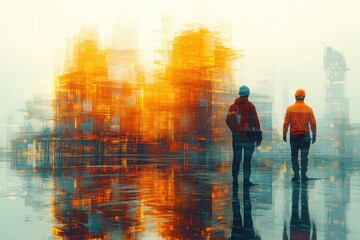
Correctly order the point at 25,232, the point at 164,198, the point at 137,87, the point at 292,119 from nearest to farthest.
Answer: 1. the point at 25,232
2. the point at 164,198
3. the point at 292,119
4. the point at 137,87

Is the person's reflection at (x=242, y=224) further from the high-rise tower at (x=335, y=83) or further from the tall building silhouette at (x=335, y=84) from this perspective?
the high-rise tower at (x=335, y=83)

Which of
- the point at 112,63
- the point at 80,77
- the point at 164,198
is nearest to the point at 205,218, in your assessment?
the point at 164,198

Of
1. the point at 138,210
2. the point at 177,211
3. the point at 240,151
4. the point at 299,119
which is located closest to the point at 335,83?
the point at 299,119

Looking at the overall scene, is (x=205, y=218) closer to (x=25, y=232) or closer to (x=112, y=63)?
(x=25, y=232)

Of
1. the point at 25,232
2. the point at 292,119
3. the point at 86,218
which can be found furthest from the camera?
the point at 292,119

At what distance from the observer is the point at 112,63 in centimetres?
3044

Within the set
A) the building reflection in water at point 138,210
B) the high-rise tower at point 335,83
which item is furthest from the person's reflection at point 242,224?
the high-rise tower at point 335,83

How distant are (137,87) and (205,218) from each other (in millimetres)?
26448

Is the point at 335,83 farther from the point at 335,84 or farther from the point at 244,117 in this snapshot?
the point at 244,117

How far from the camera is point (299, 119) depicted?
7926 millimetres

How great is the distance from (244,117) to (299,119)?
130 centimetres

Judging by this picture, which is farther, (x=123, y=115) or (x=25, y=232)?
(x=123, y=115)

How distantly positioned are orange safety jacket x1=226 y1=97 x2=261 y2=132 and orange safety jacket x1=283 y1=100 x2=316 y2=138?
987 mm

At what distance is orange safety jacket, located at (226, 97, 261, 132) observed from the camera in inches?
281
